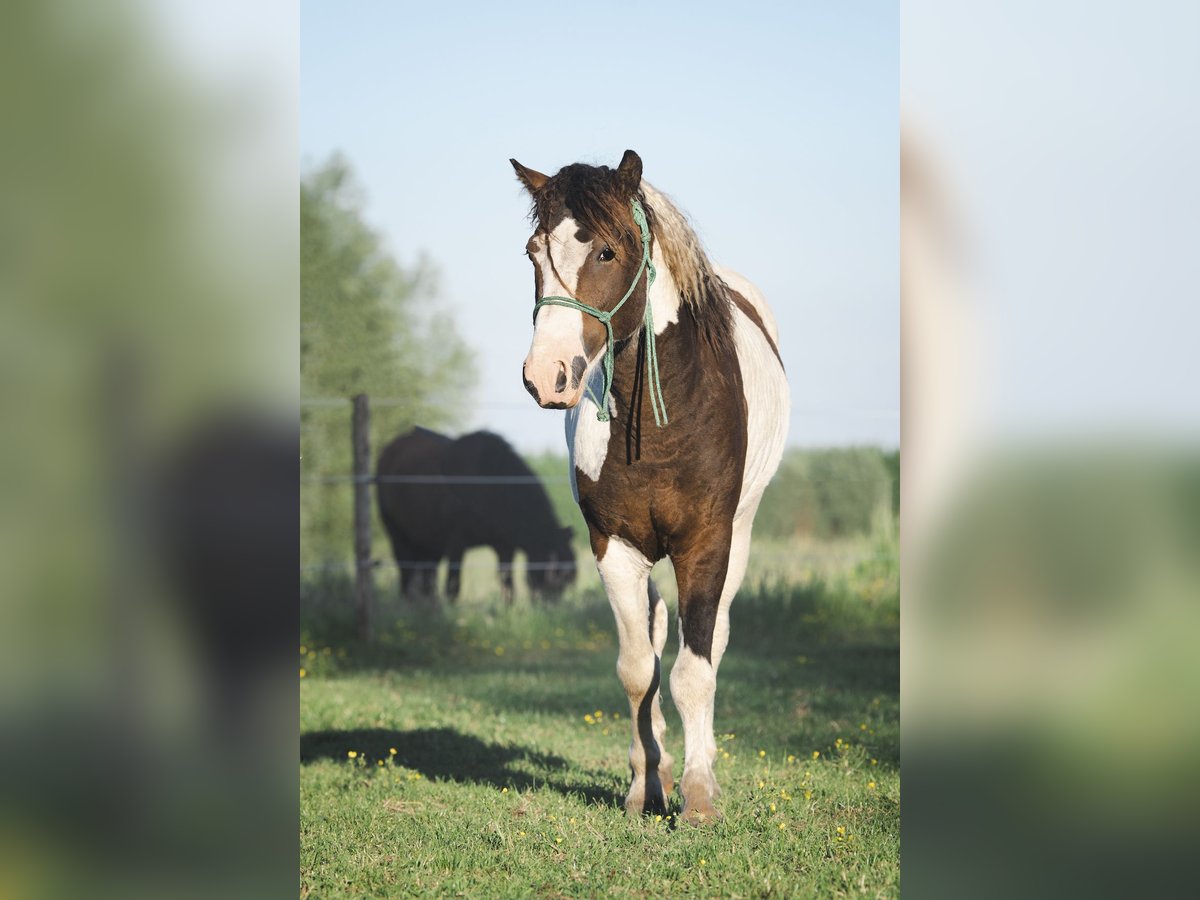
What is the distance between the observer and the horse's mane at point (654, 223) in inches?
144

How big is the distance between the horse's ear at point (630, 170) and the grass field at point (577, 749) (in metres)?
2.17

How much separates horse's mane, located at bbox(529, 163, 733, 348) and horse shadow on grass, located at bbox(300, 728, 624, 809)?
1.93 meters

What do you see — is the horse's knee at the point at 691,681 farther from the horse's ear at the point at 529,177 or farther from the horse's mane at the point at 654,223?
the horse's ear at the point at 529,177

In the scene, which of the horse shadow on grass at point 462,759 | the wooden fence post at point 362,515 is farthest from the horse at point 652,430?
the wooden fence post at point 362,515

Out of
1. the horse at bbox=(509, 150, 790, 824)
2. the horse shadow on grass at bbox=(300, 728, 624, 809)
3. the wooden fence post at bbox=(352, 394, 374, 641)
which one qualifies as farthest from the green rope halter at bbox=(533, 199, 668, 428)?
the wooden fence post at bbox=(352, 394, 374, 641)

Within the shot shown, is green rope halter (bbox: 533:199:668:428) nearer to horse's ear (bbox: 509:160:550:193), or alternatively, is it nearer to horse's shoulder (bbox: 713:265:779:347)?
horse's ear (bbox: 509:160:550:193)

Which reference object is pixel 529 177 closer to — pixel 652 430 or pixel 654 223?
pixel 654 223
